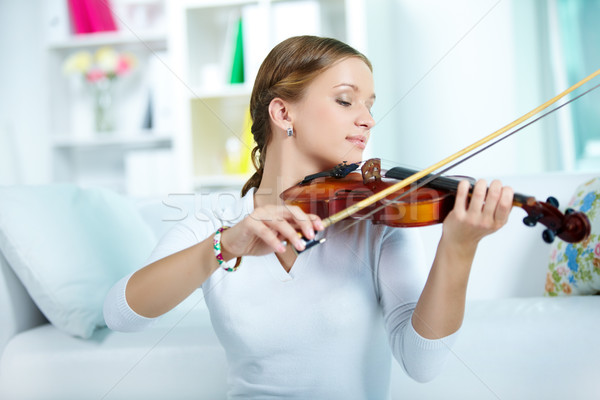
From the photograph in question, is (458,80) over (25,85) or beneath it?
beneath

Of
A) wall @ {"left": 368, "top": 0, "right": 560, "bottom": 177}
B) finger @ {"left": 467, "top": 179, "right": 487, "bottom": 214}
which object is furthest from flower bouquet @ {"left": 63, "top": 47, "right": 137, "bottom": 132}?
finger @ {"left": 467, "top": 179, "right": 487, "bottom": 214}

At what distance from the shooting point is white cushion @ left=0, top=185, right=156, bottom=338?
1.19 meters

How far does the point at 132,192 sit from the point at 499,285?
6.82 feet

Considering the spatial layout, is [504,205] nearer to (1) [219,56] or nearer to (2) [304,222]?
(2) [304,222]

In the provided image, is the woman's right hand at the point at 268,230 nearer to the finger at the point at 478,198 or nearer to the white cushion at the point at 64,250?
the finger at the point at 478,198

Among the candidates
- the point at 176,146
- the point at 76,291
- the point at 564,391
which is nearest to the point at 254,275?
the point at 76,291

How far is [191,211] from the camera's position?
1.63 m

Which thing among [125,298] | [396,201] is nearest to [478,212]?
[396,201]

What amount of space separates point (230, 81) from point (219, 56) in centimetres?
30

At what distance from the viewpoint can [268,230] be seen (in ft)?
2.35

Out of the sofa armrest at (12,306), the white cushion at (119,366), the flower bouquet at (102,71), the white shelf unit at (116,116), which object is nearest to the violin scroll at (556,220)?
the white cushion at (119,366)

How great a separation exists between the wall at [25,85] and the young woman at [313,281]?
2.41 meters

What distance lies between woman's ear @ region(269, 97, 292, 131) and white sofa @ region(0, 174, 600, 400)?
0.48 meters

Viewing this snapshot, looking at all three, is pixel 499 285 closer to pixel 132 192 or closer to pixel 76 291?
pixel 76 291
